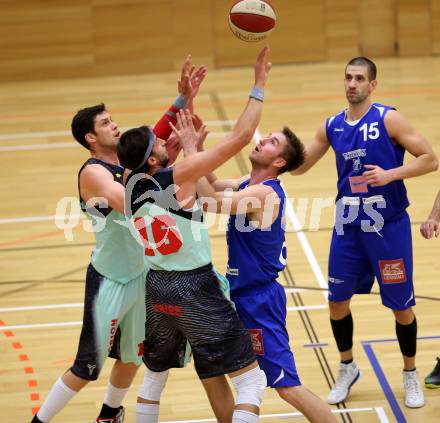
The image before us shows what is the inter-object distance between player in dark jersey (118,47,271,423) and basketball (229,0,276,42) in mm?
899

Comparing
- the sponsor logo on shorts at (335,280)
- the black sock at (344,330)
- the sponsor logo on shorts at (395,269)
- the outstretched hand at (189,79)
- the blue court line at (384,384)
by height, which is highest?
the outstretched hand at (189,79)

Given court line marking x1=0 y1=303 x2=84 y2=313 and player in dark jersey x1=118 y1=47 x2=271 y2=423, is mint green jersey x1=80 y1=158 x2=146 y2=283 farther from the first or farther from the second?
court line marking x1=0 y1=303 x2=84 y2=313

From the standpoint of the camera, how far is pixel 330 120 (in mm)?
6789

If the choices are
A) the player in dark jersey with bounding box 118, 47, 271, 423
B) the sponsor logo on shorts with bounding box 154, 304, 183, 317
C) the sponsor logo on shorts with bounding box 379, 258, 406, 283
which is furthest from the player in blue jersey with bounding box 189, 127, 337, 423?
the sponsor logo on shorts with bounding box 379, 258, 406, 283

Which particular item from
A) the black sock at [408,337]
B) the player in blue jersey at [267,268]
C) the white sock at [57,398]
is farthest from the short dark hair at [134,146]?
the black sock at [408,337]

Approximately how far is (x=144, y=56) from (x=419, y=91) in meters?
5.05

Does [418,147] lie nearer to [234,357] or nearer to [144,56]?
[234,357]

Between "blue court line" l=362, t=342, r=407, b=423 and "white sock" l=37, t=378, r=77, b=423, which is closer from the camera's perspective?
"white sock" l=37, t=378, r=77, b=423

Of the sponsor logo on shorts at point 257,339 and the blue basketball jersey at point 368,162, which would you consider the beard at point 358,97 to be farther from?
the sponsor logo on shorts at point 257,339

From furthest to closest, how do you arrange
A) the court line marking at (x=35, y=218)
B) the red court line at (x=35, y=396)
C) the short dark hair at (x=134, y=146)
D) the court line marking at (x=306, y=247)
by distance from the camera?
the court line marking at (x=35, y=218) → the court line marking at (x=306, y=247) → the red court line at (x=35, y=396) → the short dark hair at (x=134, y=146)

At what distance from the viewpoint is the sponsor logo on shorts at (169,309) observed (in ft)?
18.4

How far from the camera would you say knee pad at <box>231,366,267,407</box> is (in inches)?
220

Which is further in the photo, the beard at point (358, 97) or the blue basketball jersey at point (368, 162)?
the beard at point (358, 97)

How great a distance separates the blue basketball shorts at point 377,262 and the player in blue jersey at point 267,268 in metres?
0.84
